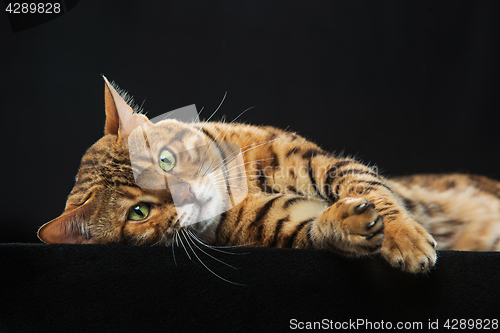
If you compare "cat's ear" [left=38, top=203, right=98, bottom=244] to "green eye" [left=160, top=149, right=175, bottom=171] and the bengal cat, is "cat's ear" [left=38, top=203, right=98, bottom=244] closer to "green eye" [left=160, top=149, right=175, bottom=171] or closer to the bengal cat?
the bengal cat

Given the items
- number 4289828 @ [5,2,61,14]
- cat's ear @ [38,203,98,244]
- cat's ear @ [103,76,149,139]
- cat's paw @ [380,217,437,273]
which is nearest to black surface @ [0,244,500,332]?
cat's paw @ [380,217,437,273]

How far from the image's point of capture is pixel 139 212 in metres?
0.85

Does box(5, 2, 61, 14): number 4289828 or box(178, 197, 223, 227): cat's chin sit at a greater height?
box(5, 2, 61, 14): number 4289828

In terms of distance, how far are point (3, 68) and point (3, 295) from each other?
3.75 ft

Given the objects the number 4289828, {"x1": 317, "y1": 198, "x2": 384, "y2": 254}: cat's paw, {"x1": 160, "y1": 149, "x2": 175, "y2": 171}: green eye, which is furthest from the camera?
the number 4289828

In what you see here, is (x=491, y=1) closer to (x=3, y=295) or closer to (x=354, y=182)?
(x=354, y=182)

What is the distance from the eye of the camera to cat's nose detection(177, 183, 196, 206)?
32.9 inches

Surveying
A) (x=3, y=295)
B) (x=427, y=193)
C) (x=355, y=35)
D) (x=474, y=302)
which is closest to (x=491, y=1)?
(x=355, y=35)

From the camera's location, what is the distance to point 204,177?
35.1 inches

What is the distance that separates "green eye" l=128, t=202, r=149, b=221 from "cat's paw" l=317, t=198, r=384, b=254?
0.46 meters

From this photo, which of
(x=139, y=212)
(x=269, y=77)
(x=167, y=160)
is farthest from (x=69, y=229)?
(x=269, y=77)

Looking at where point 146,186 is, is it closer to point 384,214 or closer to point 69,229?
point 69,229

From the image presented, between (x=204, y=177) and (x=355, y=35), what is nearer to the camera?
(x=204, y=177)

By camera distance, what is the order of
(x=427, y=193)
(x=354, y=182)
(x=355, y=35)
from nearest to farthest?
(x=354, y=182) < (x=427, y=193) < (x=355, y=35)
